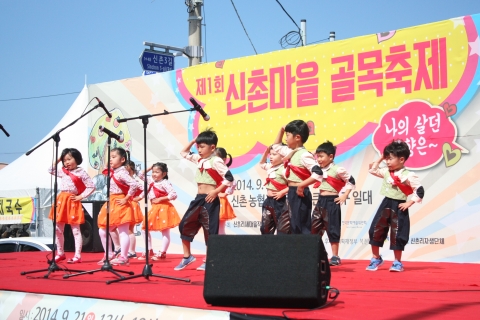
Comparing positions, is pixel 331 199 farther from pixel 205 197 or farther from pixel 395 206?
pixel 205 197

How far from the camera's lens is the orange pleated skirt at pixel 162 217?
313 inches

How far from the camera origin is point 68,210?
7270mm

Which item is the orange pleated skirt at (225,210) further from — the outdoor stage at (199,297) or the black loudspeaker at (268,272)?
the black loudspeaker at (268,272)

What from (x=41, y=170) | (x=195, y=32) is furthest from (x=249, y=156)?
(x=41, y=170)

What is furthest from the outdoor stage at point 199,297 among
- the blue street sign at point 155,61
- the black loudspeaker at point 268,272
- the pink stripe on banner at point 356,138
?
the blue street sign at point 155,61

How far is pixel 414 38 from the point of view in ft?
23.1

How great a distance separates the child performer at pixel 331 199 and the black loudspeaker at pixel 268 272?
9.74 feet

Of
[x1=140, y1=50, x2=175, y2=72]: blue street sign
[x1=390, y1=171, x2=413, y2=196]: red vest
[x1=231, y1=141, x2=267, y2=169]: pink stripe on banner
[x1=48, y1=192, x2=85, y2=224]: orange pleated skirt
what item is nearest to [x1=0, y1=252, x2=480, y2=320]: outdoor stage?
[x1=390, y1=171, x2=413, y2=196]: red vest

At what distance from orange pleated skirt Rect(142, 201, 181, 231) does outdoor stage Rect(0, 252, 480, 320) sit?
5.55 ft

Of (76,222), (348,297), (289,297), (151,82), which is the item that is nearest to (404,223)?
(348,297)

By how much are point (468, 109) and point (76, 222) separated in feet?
15.4

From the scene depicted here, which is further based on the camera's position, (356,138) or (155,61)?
(155,61)

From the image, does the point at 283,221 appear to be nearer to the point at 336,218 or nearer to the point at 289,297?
the point at 336,218

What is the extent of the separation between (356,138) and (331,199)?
3.51ft
